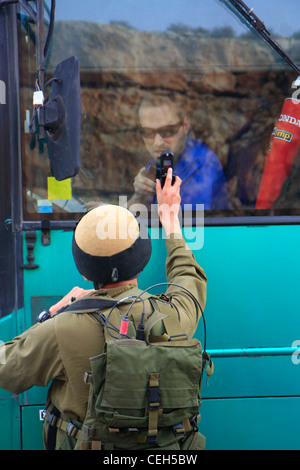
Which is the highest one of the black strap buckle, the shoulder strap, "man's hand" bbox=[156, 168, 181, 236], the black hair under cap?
"man's hand" bbox=[156, 168, 181, 236]

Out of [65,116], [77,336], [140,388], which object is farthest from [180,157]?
[140,388]

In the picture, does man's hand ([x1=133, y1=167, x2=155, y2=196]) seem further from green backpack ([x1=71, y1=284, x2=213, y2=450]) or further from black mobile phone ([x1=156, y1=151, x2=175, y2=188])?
green backpack ([x1=71, y1=284, x2=213, y2=450])

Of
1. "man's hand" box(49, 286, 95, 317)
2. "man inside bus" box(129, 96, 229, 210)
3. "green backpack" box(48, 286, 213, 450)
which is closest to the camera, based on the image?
"green backpack" box(48, 286, 213, 450)

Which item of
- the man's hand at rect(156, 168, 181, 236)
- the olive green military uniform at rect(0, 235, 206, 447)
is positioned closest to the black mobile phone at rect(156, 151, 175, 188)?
the man's hand at rect(156, 168, 181, 236)

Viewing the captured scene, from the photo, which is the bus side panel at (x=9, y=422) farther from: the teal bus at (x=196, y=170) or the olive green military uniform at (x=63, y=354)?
the olive green military uniform at (x=63, y=354)

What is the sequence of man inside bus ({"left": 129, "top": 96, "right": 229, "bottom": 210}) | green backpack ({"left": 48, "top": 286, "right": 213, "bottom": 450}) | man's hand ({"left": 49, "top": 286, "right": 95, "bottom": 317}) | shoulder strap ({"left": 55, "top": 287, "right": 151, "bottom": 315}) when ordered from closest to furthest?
green backpack ({"left": 48, "top": 286, "right": 213, "bottom": 450})
shoulder strap ({"left": 55, "top": 287, "right": 151, "bottom": 315})
man's hand ({"left": 49, "top": 286, "right": 95, "bottom": 317})
man inside bus ({"left": 129, "top": 96, "right": 229, "bottom": 210})

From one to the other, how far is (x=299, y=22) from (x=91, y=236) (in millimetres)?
1527

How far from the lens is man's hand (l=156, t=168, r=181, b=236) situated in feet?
7.24

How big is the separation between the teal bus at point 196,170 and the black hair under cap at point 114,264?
1.84 ft

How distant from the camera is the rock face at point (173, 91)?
2236 millimetres

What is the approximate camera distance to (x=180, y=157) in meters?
2.33

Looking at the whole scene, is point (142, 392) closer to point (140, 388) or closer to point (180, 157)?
point (140, 388)

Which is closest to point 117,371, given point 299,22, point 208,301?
point 208,301

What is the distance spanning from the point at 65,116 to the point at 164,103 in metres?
0.56
